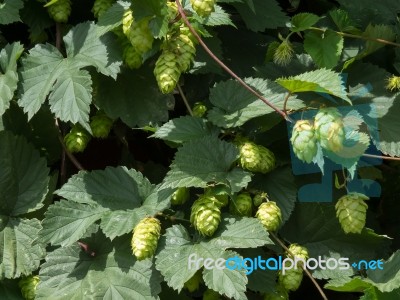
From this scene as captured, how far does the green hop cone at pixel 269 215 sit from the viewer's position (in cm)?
175

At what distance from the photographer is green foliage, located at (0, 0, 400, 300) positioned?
173 cm

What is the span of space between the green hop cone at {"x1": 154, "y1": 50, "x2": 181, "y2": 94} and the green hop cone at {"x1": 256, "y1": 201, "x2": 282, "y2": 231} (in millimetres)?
360

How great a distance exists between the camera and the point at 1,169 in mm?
2047

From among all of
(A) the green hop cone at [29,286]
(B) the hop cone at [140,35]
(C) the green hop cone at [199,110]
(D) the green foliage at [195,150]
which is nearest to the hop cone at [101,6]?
(D) the green foliage at [195,150]

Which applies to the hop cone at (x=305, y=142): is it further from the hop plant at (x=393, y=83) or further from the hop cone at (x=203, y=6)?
the hop plant at (x=393, y=83)

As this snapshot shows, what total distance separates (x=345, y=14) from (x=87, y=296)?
1006 millimetres

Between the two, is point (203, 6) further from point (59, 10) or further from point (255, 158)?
point (59, 10)

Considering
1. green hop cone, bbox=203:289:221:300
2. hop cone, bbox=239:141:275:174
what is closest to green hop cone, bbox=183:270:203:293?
green hop cone, bbox=203:289:221:300

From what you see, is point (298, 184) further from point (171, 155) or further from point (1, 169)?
point (1, 169)

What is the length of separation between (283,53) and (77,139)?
602 millimetres

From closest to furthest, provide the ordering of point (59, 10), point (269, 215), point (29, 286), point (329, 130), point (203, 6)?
1. point (329, 130)
2. point (203, 6)
3. point (269, 215)
4. point (29, 286)
5. point (59, 10)

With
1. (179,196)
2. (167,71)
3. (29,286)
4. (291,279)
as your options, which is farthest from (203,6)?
(29,286)

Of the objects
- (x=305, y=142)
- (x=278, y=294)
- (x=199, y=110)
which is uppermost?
(x=305, y=142)

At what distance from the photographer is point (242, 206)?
→ 1.79 meters
